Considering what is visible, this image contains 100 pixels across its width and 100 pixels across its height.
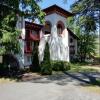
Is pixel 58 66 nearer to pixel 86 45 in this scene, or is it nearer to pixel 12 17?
pixel 12 17

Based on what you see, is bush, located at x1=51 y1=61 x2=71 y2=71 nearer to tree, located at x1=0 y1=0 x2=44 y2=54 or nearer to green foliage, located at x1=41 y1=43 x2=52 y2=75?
green foliage, located at x1=41 y1=43 x2=52 y2=75

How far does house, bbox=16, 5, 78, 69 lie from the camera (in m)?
34.5

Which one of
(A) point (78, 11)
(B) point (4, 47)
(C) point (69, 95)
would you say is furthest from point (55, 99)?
(A) point (78, 11)

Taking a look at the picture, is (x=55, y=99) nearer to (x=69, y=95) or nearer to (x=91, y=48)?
(x=69, y=95)

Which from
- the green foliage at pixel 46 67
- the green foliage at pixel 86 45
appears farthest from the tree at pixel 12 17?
the green foliage at pixel 86 45

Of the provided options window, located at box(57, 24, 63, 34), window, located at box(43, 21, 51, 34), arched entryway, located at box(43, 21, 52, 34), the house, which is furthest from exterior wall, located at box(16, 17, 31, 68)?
window, located at box(57, 24, 63, 34)

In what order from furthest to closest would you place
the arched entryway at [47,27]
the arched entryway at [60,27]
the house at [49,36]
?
1. the arched entryway at [60,27]
2. the arched entryway at [47,27]
3. the house at [49,36]

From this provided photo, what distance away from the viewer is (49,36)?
1446 inches

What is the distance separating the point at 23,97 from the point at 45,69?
1311 centimetres

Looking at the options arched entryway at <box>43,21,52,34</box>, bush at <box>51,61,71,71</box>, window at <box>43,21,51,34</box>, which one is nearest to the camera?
bush at <box>51,61,71,71</box>

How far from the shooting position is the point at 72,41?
174 ft

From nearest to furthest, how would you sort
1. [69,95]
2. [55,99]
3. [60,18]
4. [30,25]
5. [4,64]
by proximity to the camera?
[55,99] → [69,95] → [4,64] → [30,25] → [60,18]

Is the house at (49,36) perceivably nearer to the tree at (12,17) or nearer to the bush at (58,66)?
the bush at (58,66)

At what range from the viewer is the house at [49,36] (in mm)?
34500
